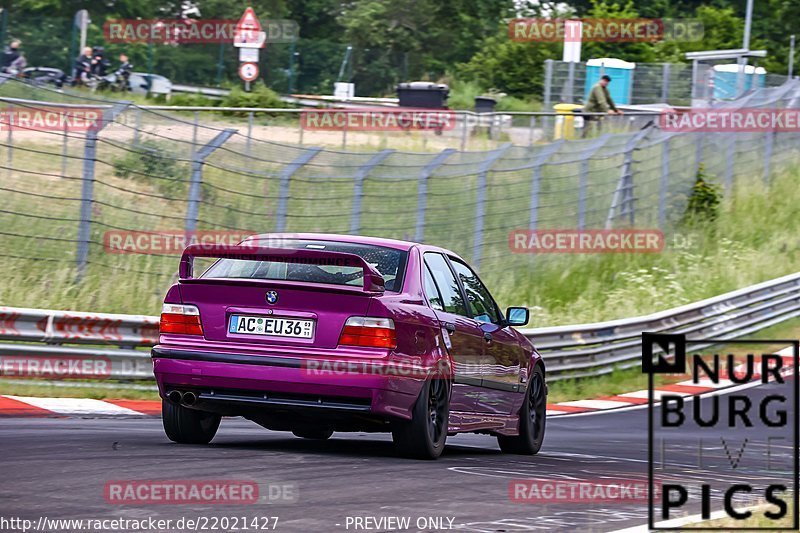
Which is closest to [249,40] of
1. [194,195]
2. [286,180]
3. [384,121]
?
[384,121]

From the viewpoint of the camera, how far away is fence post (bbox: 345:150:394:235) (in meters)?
17.3

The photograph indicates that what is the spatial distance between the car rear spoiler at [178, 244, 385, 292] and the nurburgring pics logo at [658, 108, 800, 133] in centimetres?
1818

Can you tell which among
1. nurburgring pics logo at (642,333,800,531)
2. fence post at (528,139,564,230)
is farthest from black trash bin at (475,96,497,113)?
nurburgring pics logo at (642,333,800,531)

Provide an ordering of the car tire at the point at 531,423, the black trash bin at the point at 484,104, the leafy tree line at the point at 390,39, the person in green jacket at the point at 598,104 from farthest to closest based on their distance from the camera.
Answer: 1. the leafy tree line at the point at 390,39
2. the black trash bin at the point at 484,104
3. the person in green jacket at the point at 598,104
4. the car tire at the point at 531,423

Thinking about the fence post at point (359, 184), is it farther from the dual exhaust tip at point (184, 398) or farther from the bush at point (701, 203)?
the bush at point (701, 203)

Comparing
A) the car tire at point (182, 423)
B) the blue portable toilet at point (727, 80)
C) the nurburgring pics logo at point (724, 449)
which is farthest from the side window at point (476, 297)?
the blue portable toilet at point (727, 80)

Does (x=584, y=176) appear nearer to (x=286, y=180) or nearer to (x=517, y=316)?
(x=286, y=180)

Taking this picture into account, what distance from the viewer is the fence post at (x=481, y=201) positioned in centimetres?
2000

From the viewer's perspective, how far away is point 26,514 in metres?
6.20

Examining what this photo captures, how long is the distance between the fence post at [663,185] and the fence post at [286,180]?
1076cm

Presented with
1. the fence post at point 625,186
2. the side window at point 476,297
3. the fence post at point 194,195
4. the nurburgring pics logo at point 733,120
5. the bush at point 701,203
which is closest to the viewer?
the side window at point 476,297

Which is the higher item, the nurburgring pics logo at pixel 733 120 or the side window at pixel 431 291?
the nurburgring pics logo at pixel 733 120

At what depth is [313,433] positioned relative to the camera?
10281 mm

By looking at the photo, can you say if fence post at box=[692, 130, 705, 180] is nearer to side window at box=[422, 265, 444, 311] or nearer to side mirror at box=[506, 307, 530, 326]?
side mirror at box=[506, 307, 530, 326]
